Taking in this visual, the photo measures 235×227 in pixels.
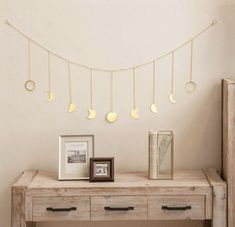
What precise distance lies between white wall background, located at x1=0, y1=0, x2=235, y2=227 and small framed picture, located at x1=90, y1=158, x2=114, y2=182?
26cm

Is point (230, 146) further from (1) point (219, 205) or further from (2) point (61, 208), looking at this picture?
(2) point (61, 208)

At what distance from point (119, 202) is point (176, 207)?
0.28 meters

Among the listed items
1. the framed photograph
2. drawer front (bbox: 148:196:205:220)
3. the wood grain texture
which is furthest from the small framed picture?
the wood grain texture

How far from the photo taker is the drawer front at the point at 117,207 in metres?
2.90

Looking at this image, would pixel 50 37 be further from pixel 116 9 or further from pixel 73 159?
pixel 73 159

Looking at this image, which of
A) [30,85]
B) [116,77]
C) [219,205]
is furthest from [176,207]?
[30,85]

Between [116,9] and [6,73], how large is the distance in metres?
0.69

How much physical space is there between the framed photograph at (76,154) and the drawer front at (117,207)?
8.4 inches

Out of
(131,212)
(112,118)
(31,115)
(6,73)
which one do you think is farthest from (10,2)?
(131,212)

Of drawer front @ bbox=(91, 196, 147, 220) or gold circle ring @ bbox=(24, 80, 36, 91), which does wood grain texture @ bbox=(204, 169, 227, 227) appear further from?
gold circle ring @ bbox=(24, 80, 36, 91)

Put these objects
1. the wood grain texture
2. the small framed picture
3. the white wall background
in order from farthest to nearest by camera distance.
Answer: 1. the white wall background
2. the small framed picture
3. the wood grain texture

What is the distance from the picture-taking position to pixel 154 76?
3.24m

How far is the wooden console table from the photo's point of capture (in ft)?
9.50

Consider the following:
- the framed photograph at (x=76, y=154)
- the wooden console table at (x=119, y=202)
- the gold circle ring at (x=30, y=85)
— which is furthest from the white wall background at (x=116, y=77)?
the wooden console table at (x=119, y=202)
